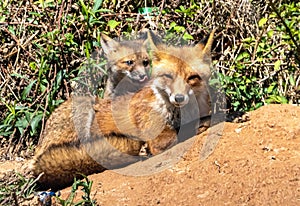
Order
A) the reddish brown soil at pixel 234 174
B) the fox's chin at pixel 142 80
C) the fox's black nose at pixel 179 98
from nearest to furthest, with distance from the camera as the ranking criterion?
the reddish brown soil at pixel 234 174
the fox's black nose at pixel 179 98
the fox's chin at pixel 142 80

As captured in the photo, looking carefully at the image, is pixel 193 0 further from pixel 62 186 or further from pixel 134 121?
pixel 62 186

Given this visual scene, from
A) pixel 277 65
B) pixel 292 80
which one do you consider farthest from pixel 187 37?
pixel 292 80

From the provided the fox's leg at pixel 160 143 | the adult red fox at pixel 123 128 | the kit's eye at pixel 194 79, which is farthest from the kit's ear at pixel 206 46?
the fox's leg at pixel 160 143

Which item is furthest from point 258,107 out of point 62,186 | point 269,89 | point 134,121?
point 62,186

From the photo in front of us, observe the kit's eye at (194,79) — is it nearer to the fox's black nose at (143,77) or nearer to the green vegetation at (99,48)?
the green vegetation at (99,48)

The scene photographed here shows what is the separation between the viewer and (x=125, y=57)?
634 cm

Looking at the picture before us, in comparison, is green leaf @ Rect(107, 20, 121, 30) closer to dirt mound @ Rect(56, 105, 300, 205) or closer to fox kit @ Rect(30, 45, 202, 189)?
fox kit @ Rect(30, 45, 202, 189)

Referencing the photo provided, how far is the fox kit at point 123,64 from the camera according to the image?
5.96 meters

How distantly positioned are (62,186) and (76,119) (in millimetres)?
801

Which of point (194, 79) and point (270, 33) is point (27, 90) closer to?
point (194, 79)

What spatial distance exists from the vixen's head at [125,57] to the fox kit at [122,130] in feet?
1.78

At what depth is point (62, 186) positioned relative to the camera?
498cm

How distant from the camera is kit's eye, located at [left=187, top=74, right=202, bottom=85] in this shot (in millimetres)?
5227

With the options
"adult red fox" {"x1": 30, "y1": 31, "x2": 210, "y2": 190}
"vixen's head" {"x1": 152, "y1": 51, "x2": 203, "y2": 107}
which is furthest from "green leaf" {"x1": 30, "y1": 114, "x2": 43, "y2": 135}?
"vixen's head" {"x1": 152, "y1": 51, "x2": 203, "y2": 107}
